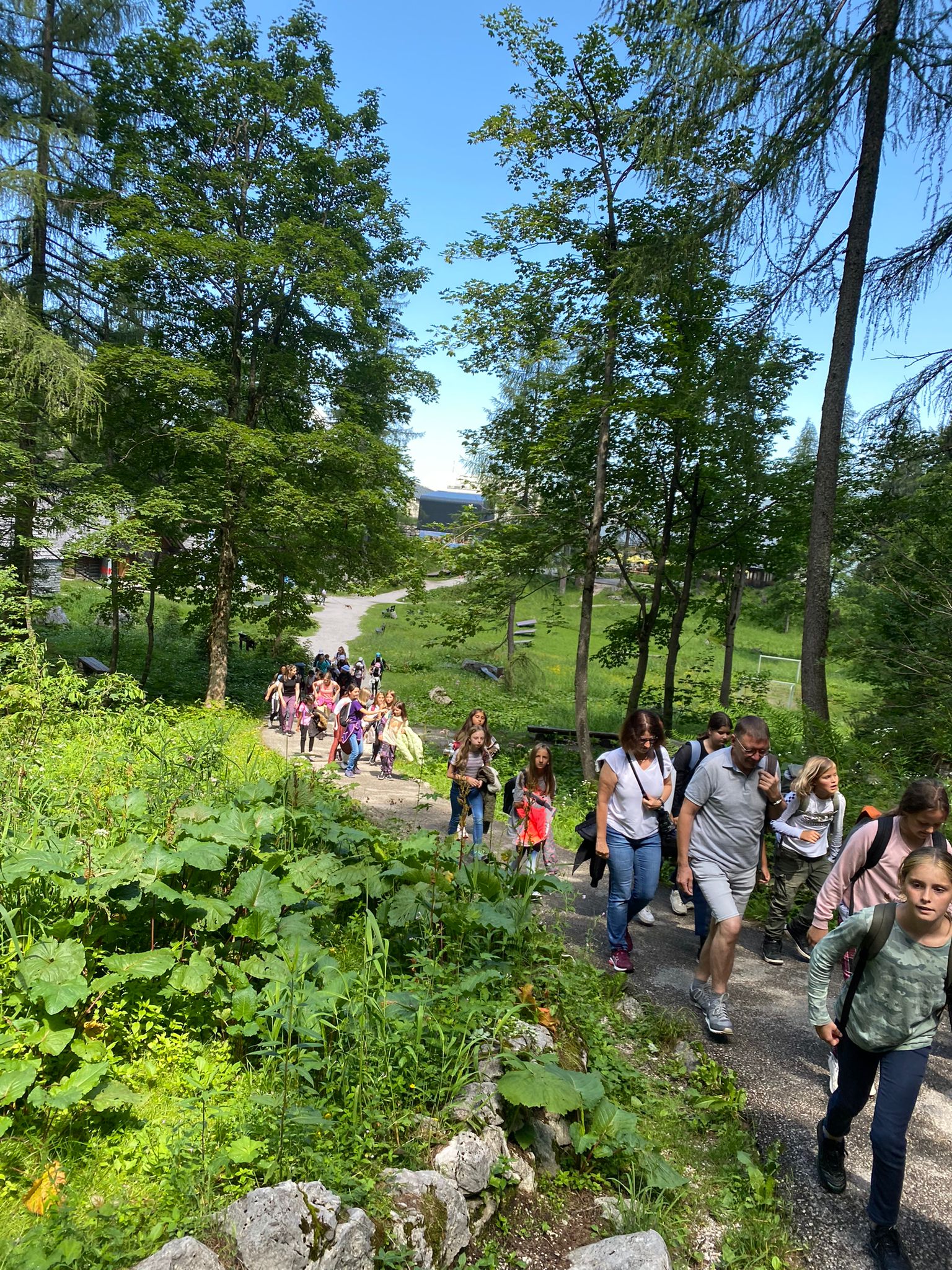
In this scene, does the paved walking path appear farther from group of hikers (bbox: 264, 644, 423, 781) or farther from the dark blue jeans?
group of hikers (bbox: 264, 644, 423, 781)

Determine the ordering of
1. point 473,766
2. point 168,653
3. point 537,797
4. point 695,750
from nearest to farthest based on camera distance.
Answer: point 695,750, point 537,797, point 473,766, point 168,653

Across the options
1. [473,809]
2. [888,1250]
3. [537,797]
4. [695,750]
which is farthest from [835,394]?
[888,1250]

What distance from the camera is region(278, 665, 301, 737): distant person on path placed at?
593 inches

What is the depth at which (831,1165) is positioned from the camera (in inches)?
125

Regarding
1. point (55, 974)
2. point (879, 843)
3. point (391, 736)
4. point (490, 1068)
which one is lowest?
point (391, 736)

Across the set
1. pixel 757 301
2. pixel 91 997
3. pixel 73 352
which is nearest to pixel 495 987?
pixel 91 997

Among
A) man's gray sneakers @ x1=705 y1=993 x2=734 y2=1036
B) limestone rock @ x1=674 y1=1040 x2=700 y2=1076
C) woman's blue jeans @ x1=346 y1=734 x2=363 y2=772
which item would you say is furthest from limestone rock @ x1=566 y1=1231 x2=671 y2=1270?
woman's blue jeans @ x1=346 y1=734 x2=363 y2=772


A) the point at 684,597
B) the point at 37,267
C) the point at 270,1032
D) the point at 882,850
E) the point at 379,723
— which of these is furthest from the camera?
the point at 684,597

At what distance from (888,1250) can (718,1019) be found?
146cm

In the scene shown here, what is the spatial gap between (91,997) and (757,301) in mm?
10686

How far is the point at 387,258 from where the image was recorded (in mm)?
16625

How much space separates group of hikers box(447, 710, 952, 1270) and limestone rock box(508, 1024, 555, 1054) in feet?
3.62

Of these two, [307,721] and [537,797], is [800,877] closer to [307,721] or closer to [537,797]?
[537,797]

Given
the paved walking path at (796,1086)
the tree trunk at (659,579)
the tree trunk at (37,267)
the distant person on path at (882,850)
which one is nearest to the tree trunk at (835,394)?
the paved walking path at (796,1086)
